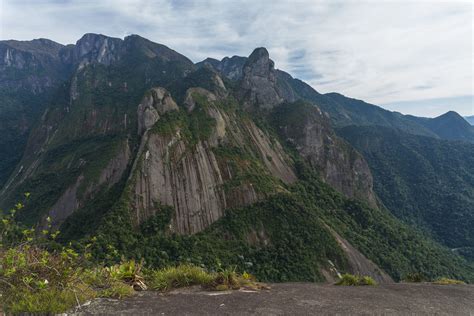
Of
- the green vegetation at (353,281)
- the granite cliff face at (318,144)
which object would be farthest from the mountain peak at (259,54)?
the green vegetation at (353,281)

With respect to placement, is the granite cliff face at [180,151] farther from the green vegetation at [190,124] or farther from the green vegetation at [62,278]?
the green vegetation at [62,278]

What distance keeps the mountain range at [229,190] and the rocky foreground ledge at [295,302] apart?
5.94 feet

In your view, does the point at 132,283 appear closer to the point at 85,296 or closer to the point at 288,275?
the point at 85,296

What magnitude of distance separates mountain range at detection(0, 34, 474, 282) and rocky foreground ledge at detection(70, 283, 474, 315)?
1.81 metres

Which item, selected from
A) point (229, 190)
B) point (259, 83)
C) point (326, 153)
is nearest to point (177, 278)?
point (229, 190)

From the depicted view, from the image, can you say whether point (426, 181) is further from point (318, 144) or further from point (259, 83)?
point (259, 83)

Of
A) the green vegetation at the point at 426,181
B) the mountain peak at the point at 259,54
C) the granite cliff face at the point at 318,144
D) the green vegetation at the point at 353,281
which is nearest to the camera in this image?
the green vegetation at the point at 353,281

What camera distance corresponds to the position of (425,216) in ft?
474

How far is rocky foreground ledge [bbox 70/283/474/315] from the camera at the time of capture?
646cm

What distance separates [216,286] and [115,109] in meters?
144

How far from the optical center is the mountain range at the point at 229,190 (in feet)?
182

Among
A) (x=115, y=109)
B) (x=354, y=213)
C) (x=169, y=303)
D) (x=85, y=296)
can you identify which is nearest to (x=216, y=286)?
(x=169, y=303)

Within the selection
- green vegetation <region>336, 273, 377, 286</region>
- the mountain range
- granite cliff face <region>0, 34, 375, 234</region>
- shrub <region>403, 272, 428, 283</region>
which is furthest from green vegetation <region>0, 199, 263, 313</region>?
granite cliff face <region>0, 34, 375, 234</region>

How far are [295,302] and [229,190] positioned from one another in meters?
58.1
